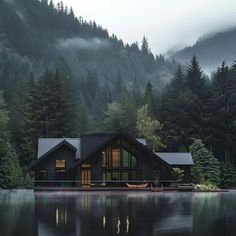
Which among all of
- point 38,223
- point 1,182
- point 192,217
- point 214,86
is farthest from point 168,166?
point 38,223

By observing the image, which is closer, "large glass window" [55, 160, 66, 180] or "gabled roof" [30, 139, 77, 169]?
"gabled roof" [30, 139, 77, 169]

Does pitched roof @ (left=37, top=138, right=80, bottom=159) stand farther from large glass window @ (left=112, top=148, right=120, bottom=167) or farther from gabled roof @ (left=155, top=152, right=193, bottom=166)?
gabled roof @ (left=155, top=152, right=193, bottom=166)

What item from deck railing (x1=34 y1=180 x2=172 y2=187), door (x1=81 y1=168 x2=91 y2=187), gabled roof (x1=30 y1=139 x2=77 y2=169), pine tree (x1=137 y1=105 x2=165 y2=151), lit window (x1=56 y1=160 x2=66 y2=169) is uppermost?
pine tree (x1=137 y1=105 x2=165 y2=151)

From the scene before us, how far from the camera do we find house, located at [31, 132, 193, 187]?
61156 mm

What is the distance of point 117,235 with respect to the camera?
72.4ft

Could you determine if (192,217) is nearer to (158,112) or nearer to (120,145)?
(120,145)

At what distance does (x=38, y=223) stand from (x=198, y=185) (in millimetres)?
37333

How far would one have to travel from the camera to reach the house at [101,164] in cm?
6116

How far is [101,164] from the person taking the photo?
6153 centimetres

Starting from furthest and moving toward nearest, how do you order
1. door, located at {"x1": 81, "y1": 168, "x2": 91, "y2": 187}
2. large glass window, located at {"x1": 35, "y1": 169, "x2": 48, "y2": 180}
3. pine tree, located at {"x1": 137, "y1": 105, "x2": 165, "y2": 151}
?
pine tree, located at {"x1": 137, "y1": 105, "x2": 165, "y2": 151}
large glass window, located at {"x1": 35, "y1": 169, "x2": 48, "y2": 180}
door, located at {"x1": 81, "y1": 168, "x2": 91, "y2": 187}

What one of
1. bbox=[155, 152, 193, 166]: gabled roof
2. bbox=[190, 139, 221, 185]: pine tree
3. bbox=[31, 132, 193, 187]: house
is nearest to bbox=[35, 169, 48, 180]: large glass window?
bbox=[31, 132, 193, 187]: house

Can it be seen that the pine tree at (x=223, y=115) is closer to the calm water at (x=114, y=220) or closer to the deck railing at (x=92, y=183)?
the deck railing at (x=92, y=183)

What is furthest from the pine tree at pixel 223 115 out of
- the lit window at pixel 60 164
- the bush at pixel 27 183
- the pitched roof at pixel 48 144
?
the bush at pixel 27 183

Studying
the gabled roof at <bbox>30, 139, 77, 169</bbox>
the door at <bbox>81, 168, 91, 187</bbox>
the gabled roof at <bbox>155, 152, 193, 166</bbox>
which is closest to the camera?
the door at <bbox>81, 168, 91, 187</bbox>
